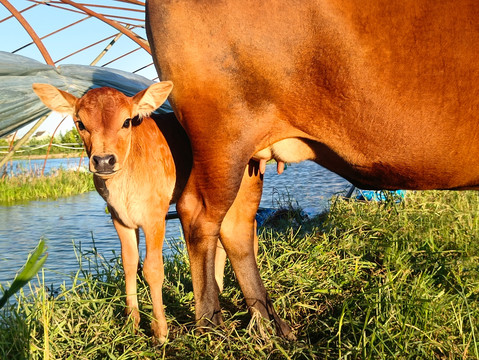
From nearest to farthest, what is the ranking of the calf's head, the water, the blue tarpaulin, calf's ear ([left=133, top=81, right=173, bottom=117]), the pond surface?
1. calf's ear ([left=133, top=81, right=173, bottom=117])
2. the calf's head
3. the blue tarpaulin
4. the pond surface
5. the water

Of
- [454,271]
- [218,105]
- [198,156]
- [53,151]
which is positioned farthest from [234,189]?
[53,151]

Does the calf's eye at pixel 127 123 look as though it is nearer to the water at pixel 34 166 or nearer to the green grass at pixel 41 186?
the water at pixel 34 166

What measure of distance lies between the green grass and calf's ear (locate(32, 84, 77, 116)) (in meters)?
10.1

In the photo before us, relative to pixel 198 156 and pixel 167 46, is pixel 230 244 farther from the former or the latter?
pixel 167 46

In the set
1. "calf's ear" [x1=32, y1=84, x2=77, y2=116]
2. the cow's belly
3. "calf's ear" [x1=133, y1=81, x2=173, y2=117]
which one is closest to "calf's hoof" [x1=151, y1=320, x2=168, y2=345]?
the cow's belly

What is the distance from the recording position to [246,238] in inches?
161

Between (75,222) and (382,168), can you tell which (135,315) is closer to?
(382,168)

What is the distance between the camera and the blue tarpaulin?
5203mm

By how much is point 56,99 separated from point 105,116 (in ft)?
1.34

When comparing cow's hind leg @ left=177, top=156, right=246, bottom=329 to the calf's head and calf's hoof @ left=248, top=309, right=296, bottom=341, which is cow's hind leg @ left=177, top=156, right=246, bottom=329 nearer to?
calf's hoof @ left=248, top=309, right=296, bottom=341

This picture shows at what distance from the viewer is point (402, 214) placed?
592 centimetres

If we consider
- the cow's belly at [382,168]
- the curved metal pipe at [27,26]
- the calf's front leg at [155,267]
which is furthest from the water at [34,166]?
the cow's belly at [382,168]

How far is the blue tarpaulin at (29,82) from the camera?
520 cm

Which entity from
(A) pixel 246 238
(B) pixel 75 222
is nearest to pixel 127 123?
(A) pixel 246 238
